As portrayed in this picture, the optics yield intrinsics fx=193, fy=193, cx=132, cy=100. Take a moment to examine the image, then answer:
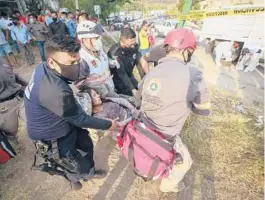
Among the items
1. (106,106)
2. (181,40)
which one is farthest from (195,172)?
(181,40)

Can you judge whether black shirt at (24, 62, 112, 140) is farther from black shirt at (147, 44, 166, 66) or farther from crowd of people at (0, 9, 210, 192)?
black shirt at (147, 44, 166, 66)

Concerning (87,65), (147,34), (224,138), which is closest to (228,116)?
(224,138)

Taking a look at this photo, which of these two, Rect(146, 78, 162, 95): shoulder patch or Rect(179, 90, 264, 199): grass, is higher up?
→ Rect(146, 78, 162, 95): shoulder patch

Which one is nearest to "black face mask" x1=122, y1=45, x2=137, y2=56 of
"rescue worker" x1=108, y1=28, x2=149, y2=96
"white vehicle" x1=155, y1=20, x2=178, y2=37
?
"rescue worker" x1=108, y1=28, x2=149, y2=96

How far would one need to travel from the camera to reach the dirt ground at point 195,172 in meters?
2.45

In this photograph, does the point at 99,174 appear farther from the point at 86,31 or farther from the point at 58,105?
the point at 86,31

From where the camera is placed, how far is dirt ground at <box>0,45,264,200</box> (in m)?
2.45

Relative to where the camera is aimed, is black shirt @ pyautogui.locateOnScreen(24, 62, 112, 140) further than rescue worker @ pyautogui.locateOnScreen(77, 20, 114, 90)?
No

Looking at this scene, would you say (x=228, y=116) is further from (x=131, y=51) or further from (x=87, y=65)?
(x=87, y=65)

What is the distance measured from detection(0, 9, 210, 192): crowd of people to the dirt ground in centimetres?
22

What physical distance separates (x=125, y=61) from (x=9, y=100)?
1.83 m

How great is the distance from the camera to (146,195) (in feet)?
8.00

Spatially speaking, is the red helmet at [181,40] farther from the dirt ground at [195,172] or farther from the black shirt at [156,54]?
the dirt ground at [195,172]

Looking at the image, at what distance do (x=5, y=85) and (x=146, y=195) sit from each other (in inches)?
95.8
